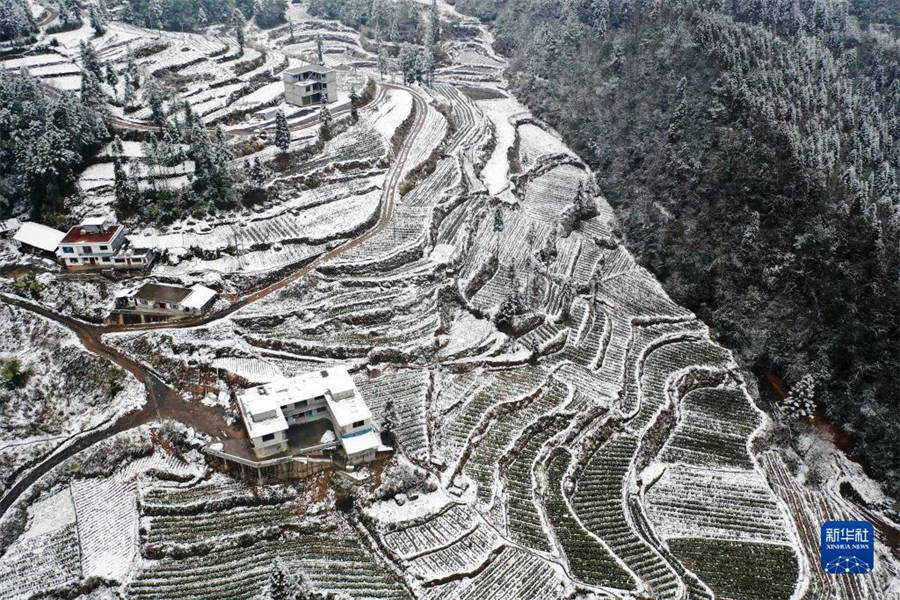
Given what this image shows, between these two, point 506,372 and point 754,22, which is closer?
point 506,372

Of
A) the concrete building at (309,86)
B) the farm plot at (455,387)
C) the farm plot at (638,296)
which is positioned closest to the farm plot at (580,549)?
the farm plot at (455,387)

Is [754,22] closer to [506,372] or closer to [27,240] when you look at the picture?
[506,372]

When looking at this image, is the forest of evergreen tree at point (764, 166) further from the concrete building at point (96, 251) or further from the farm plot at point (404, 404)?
the concrete building at point (96, 251)

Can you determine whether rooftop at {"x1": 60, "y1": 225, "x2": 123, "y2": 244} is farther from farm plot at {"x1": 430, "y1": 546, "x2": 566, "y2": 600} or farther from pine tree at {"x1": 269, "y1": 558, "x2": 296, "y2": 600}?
farm plot at {"x1": 430, "y1": 546, "x2": 566, "y2": 600}

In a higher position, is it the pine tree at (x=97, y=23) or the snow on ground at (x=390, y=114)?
the pine tree at (x=97, y=23)

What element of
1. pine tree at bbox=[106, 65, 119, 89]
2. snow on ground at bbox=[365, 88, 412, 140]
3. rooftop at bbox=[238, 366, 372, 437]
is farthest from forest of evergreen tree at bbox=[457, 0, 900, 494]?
pine tree at bbox=[106, 65, 119, 89]

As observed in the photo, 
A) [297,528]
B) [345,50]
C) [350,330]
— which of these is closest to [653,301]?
[350,330]

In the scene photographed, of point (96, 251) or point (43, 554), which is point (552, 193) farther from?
point (43, 554)

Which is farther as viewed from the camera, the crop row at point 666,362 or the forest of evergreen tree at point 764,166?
the forest of evergreen tree at point 764,166
